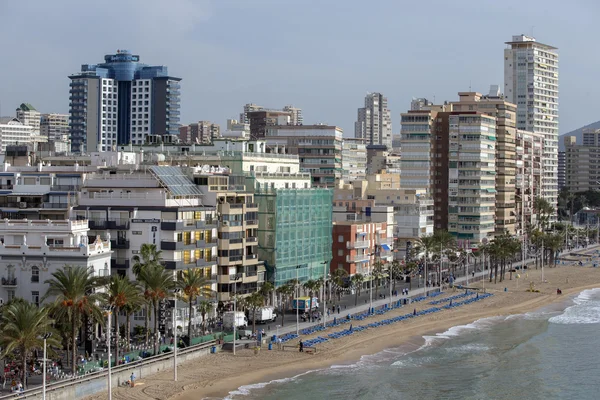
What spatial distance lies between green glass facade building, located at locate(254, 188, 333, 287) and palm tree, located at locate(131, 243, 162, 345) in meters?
19.5

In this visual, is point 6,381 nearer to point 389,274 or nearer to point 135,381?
point 135,381

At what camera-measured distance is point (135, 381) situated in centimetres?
7738

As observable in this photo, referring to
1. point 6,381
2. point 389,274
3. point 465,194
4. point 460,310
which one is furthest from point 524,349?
point 465,194

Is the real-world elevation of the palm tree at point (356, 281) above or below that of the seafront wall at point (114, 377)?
above

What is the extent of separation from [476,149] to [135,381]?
430ft

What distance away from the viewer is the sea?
8275 cm

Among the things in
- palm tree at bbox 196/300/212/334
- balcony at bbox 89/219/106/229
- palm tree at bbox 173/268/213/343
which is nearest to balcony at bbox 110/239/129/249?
balcony at bbox 89/219/106/229

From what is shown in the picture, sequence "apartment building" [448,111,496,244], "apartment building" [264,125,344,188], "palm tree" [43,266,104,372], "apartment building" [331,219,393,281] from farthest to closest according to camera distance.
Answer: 1. "apartment building" [448,111,496,244]
2. "apartment building" [264,125,344,188]
3. "apartment building" [331,219,393,281]
4. "palm tree" [43,266,104,372]

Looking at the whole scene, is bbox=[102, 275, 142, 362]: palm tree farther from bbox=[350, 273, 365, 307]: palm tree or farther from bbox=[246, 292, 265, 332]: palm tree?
bbox=[350, 273, 365, 307]: palm tree

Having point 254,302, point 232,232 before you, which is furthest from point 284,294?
point 254,302

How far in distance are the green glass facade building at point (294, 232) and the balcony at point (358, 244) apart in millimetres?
7337

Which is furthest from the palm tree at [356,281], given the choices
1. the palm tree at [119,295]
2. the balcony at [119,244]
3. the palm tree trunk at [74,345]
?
the palm tree trunk at [74,345]

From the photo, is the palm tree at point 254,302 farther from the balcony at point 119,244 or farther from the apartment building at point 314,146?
the apartment building at point 314,146

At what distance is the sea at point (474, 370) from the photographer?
8275 cm
